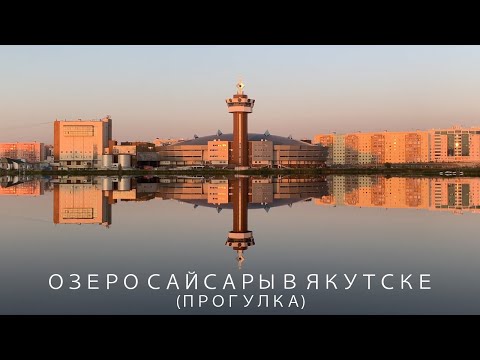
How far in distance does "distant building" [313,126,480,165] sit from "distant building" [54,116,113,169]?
87.1 ft

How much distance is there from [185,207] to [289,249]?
26.4ft

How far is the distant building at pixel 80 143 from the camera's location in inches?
2371

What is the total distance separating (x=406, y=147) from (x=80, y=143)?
134 feet

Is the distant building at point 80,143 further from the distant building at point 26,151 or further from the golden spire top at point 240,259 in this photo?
the golden spire top at point 240,259

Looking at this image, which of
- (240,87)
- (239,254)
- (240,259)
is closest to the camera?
(240,259)

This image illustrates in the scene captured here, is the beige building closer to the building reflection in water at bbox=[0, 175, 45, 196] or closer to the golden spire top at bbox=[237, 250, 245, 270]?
the building reflection in water at bbox=[0, 175, 45, 196]

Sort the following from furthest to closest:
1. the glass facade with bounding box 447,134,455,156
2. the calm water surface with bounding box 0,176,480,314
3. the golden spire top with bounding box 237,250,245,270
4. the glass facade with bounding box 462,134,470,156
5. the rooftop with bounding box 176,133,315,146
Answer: the glass facade with bounding box 447,134,455,156 < the glass facade with bounding box 462,134,470,156 < the rooftop with bounding box 176,133,315,146 < the golden spire top with bounding box 237,250,245,270 < the calm water surface with bounding box 0,176,480,314

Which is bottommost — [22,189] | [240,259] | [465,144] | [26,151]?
[240,259]

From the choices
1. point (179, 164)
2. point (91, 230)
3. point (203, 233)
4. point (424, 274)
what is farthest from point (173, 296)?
point (179, 164)

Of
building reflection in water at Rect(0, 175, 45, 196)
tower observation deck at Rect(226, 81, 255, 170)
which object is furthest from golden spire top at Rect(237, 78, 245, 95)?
building reflection in water at Rect(0, 175, 45, 196)

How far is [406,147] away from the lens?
78688 mm

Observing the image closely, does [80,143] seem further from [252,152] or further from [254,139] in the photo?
[254,139]

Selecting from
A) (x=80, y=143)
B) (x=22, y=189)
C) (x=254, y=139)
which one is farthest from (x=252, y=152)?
(x=22, y=189)

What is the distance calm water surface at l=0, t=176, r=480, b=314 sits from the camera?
16.3 feet
